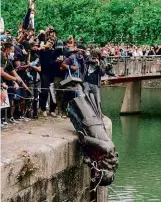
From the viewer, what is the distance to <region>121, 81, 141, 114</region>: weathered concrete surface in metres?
34.8

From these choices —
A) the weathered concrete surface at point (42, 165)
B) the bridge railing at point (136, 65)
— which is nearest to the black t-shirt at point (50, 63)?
the weathered concrete surface at point (42, 165)

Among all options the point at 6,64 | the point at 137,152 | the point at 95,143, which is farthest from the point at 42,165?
the point at 137,152

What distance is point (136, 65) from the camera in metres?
32.4

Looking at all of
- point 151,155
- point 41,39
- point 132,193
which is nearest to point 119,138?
point 151,155

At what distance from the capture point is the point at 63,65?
12.0 m

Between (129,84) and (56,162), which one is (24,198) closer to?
(56,162)

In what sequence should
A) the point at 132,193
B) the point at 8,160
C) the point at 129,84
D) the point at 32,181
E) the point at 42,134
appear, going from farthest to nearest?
the point at 129,84 → the point at 132,193 → the point at 42,134 → the point at 32,181 → the point at 8,160

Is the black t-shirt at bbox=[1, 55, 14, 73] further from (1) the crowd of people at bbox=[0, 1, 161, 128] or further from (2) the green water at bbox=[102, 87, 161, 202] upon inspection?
(2) the green water at bbox=[102, 87, 161, 202]

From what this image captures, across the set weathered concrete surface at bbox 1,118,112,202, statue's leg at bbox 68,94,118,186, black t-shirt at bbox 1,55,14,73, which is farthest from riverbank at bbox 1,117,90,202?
black t-shirt at bbox 1,55,14,73

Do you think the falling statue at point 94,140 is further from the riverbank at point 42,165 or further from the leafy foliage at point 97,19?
the leafy foliage at point 97,19

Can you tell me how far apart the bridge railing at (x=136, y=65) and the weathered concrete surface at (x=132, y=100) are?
7.41 feet

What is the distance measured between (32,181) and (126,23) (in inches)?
1553

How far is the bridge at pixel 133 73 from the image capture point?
31.1 metres

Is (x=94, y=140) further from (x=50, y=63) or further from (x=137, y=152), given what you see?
(x=137, y=152)
